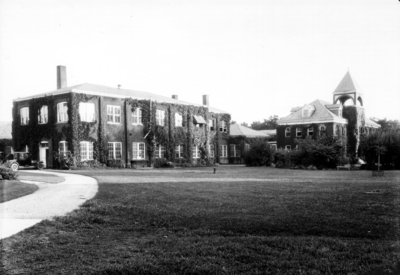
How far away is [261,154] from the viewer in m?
39.9

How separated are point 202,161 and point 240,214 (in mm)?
33534

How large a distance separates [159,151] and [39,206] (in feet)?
90.4

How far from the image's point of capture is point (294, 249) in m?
6.24

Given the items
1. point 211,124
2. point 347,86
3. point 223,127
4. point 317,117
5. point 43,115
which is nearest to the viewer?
point 43,115

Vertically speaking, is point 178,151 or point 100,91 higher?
point 100,91

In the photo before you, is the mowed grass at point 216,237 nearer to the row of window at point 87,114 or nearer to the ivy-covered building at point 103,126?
the ivy-covered building at point 103,126

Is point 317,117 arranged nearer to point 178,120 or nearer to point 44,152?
point 178,120

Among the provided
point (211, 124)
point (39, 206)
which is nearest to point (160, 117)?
point (211, 124)

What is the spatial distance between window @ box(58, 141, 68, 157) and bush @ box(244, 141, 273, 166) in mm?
19219

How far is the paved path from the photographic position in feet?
27.5

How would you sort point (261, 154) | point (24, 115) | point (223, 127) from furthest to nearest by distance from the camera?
point (223, 127) < point (261, 154) < point (24, 115)

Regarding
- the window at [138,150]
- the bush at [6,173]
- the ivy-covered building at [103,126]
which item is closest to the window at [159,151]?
the ivy-covered building at [103,126]

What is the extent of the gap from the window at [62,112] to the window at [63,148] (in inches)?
78.3

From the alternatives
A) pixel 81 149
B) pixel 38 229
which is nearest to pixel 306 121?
pixel 81 149
